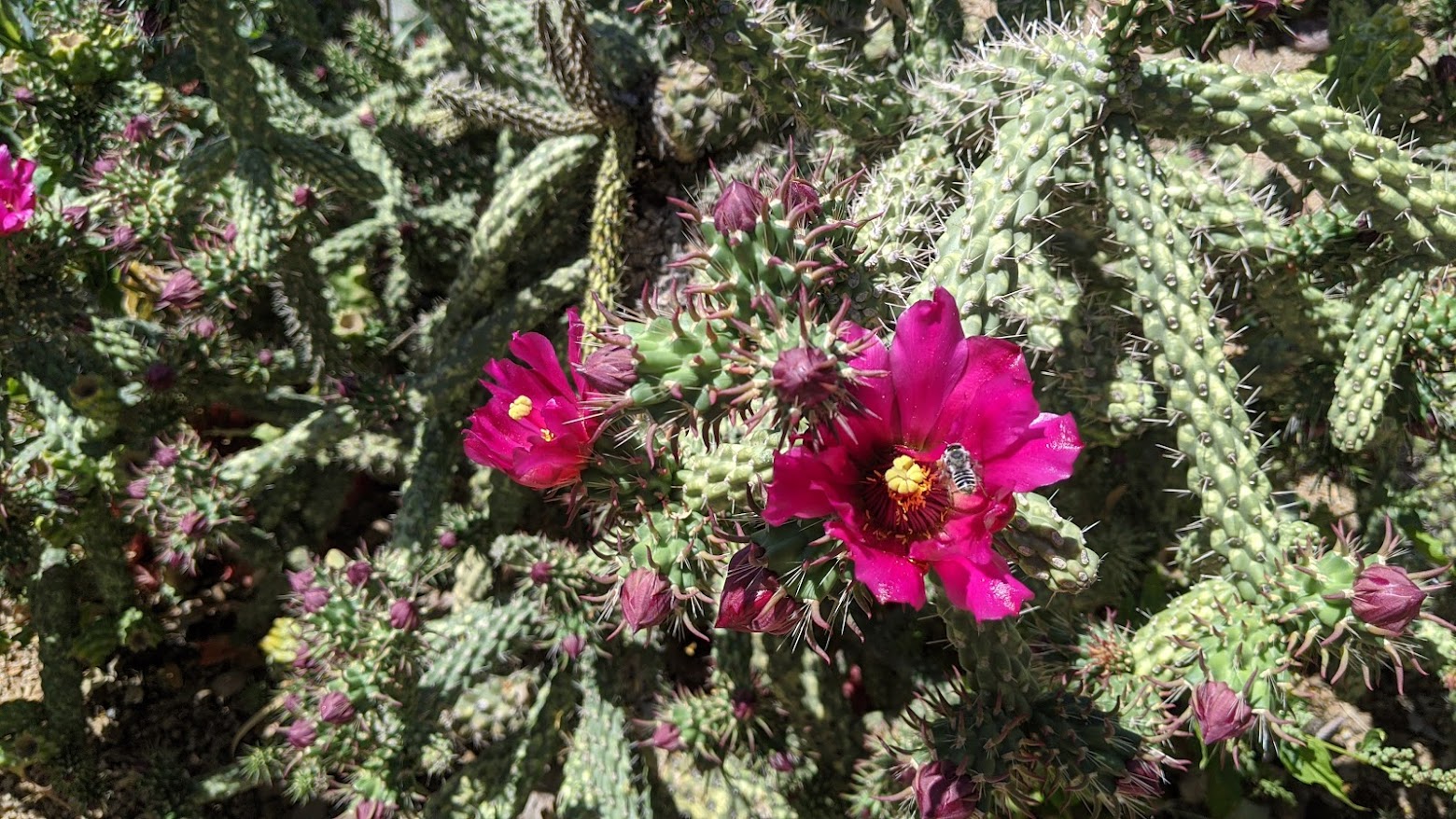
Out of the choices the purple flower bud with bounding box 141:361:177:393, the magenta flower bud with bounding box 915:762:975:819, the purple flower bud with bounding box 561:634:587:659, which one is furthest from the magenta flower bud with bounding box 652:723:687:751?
the purple flower bud with bounding box 141:361:177:393

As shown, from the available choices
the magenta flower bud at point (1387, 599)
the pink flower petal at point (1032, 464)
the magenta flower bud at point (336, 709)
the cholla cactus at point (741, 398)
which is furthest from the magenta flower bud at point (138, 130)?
the magenta flower bud at point (1387, 599)

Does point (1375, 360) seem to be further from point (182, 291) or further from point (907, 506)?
point (182, 291)

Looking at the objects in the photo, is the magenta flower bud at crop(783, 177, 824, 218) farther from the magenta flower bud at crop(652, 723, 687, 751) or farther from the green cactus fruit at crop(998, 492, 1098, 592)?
the magenta flower bud at crop(652, 723, 687, 751)

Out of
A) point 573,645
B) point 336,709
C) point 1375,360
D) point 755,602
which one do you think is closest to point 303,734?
point 336,709

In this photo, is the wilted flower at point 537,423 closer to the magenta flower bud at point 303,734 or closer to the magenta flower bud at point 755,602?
the magenta flower bud at point 755,602

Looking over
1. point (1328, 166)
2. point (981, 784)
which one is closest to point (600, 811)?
point (981, 784)
